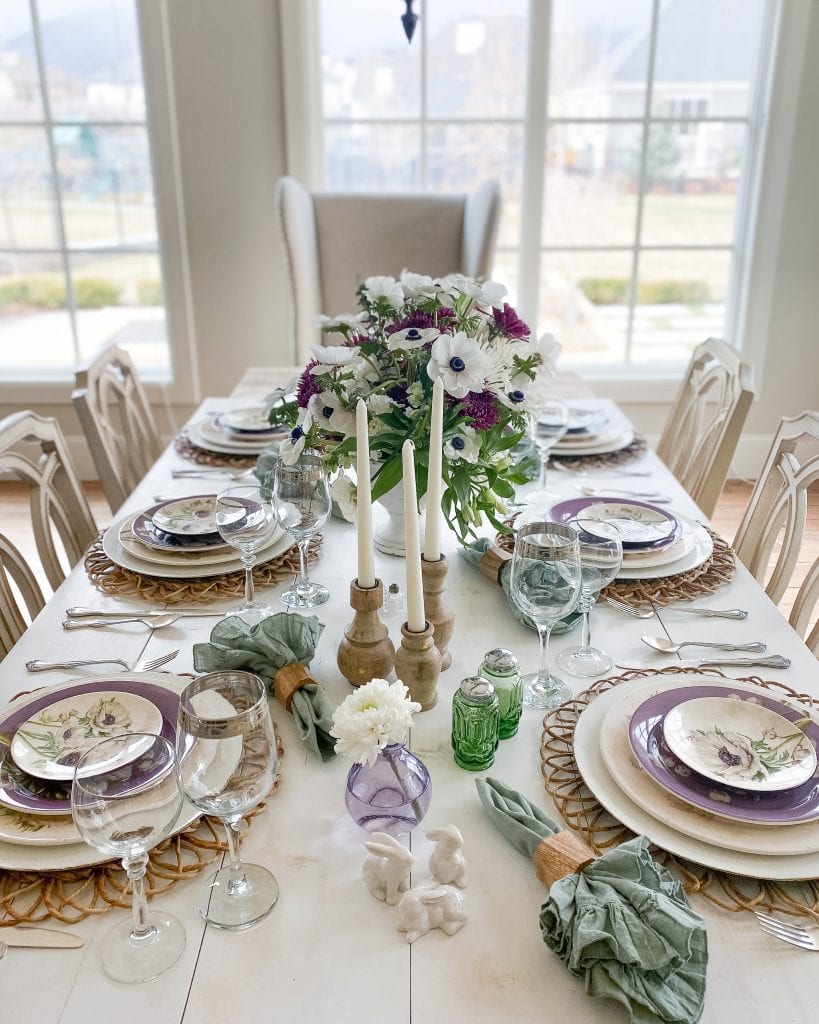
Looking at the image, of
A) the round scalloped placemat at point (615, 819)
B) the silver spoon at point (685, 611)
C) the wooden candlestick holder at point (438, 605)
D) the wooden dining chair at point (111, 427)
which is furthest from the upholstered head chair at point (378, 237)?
the round scalloped placemat at point (615, 819)

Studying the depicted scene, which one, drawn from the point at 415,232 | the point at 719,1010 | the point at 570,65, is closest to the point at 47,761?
the point at 719,1010

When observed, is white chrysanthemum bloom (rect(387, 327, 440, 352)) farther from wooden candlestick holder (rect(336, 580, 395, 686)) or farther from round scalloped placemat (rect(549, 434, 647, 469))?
round scalloped placemat (rect(549, 434, 647, 469))

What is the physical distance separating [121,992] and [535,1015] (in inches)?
→ 12.3

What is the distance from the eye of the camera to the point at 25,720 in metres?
1.01

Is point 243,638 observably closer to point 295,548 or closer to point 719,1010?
point 295,548

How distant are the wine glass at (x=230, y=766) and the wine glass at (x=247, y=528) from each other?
1.48 ft

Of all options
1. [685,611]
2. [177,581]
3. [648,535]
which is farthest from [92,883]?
[648,535]

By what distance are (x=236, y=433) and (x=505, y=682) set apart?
44.1 inches

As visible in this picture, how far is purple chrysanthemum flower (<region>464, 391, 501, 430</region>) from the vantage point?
4.11 ft

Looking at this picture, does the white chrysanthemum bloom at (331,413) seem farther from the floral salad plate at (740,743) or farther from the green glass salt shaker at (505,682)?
the floral salad plate at (740,743)

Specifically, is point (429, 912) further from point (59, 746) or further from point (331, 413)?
point (331, 413)

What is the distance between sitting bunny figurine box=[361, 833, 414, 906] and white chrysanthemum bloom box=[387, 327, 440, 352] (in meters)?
0.65

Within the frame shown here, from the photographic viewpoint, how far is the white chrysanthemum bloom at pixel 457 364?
47.0 inches

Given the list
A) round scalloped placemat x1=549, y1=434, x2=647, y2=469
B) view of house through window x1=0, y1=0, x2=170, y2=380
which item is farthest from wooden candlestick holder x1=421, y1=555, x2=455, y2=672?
view of house through window x1=0, y1=0, x2=170, y2=380
